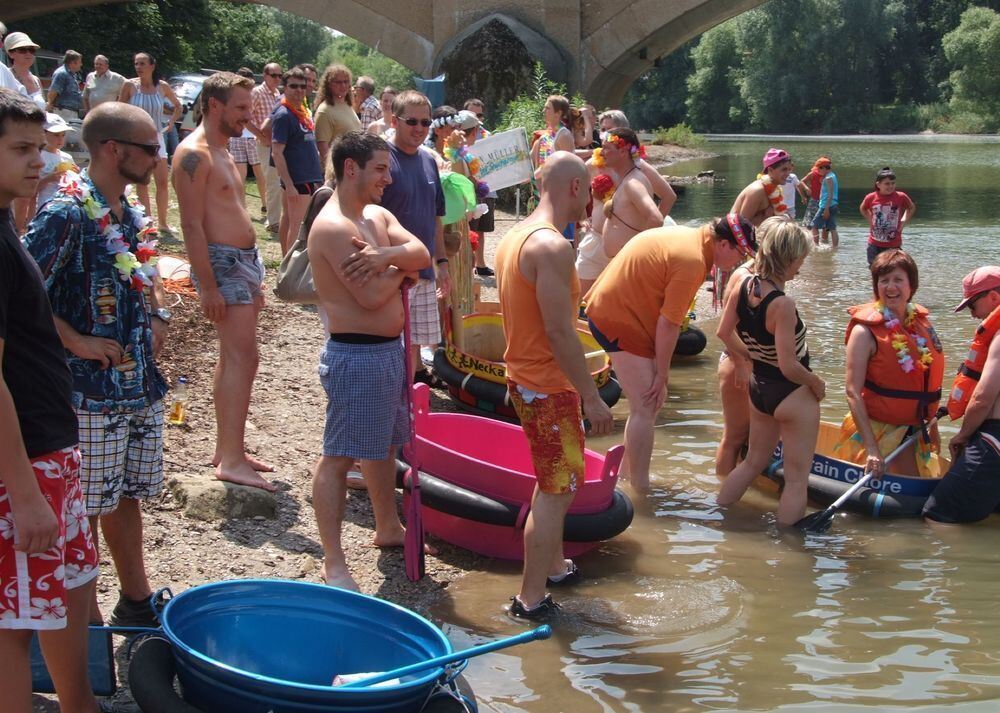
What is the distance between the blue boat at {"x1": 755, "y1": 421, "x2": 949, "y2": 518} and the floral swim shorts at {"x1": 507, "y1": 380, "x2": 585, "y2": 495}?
2.10 meters

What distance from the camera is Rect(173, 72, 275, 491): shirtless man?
17.9 feet

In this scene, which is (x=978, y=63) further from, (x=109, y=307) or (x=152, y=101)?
(x=109, y=307)

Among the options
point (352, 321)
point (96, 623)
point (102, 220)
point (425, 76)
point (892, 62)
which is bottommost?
point (96, 623)

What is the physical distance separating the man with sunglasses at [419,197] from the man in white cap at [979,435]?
3000 mm

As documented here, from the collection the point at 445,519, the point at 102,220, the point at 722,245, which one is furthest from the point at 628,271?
the point at 102,220

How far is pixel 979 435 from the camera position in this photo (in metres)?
6.09

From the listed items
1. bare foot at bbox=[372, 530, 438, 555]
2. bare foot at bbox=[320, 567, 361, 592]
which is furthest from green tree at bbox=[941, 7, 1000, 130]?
bare foot at bbox=[320, 567, 361, 592]

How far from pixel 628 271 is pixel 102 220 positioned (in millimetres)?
2998

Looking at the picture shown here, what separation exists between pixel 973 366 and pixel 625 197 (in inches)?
109

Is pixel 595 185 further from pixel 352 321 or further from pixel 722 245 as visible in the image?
pixel 352 321

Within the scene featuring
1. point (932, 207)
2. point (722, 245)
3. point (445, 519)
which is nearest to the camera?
point (445, 519)

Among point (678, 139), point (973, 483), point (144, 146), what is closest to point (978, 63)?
point (678, 139)

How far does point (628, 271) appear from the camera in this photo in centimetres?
620

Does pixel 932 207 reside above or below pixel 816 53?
below
